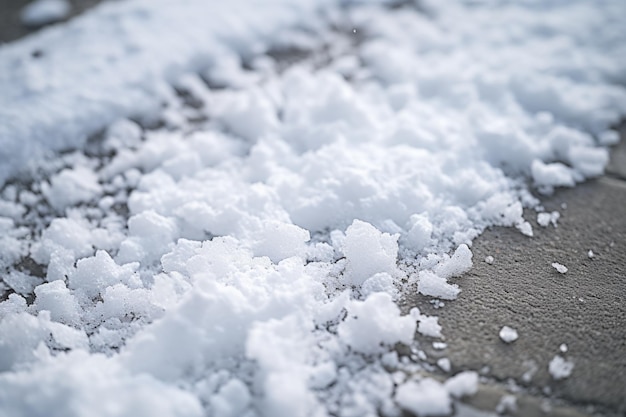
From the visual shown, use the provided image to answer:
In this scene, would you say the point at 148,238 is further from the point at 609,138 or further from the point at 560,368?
the point at 609,138

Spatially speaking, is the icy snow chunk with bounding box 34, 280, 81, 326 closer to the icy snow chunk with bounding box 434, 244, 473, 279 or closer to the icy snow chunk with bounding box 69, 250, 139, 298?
the icy snow chunk with bounding box 69, 250, 139, 298

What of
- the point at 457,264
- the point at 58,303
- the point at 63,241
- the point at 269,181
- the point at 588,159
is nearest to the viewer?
the point at 58,303

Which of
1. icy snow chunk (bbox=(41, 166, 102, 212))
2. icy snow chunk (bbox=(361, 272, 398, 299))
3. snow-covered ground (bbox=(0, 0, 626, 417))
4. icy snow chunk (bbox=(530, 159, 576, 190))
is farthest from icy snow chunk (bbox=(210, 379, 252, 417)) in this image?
icy snow chunk (bbox=(530, 159, 576, 190))

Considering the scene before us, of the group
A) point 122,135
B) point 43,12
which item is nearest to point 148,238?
point 122,135

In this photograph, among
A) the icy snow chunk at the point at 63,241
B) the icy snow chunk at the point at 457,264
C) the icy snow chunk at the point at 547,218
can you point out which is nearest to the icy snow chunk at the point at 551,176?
the icy snow chunk at the point at 547,218

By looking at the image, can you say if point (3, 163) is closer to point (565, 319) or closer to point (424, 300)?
point (424, 300)

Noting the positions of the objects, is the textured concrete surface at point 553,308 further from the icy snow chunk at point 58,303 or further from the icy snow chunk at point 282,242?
the icy snow chunk at point 58,303
